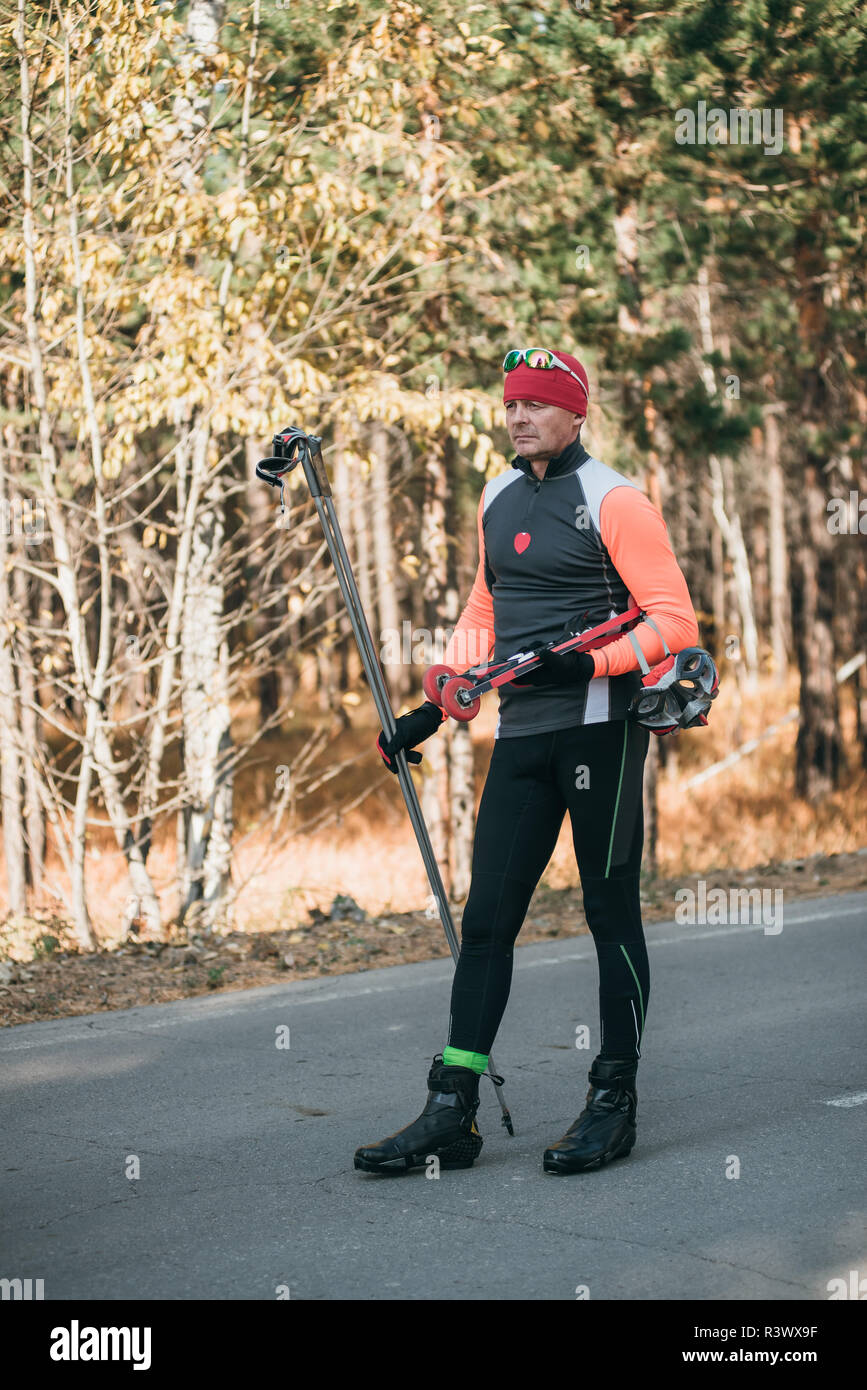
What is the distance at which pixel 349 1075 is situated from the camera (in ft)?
19.0

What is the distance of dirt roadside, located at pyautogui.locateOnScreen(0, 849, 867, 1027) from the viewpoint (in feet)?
23.4

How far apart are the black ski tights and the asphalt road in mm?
464

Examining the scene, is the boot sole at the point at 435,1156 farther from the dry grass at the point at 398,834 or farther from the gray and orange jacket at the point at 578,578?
the dry grass at the point at 398,834

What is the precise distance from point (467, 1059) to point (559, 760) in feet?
2.93

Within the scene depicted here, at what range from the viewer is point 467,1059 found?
458cm

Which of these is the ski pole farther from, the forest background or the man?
the forest background

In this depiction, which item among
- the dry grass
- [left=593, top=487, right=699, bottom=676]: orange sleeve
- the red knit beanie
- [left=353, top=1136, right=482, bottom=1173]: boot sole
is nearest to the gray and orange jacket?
[left=593, top=487, right=699, bottom=676]: orange sleeve

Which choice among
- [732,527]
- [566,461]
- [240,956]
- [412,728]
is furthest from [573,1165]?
[732,527]

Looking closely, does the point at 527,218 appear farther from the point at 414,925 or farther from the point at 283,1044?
the point at 283,1044

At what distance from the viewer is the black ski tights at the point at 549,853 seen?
4559 mm

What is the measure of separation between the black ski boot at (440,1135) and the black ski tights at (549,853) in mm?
109

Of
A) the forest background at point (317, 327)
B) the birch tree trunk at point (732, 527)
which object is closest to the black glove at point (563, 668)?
the forest background at point (317, 327)
